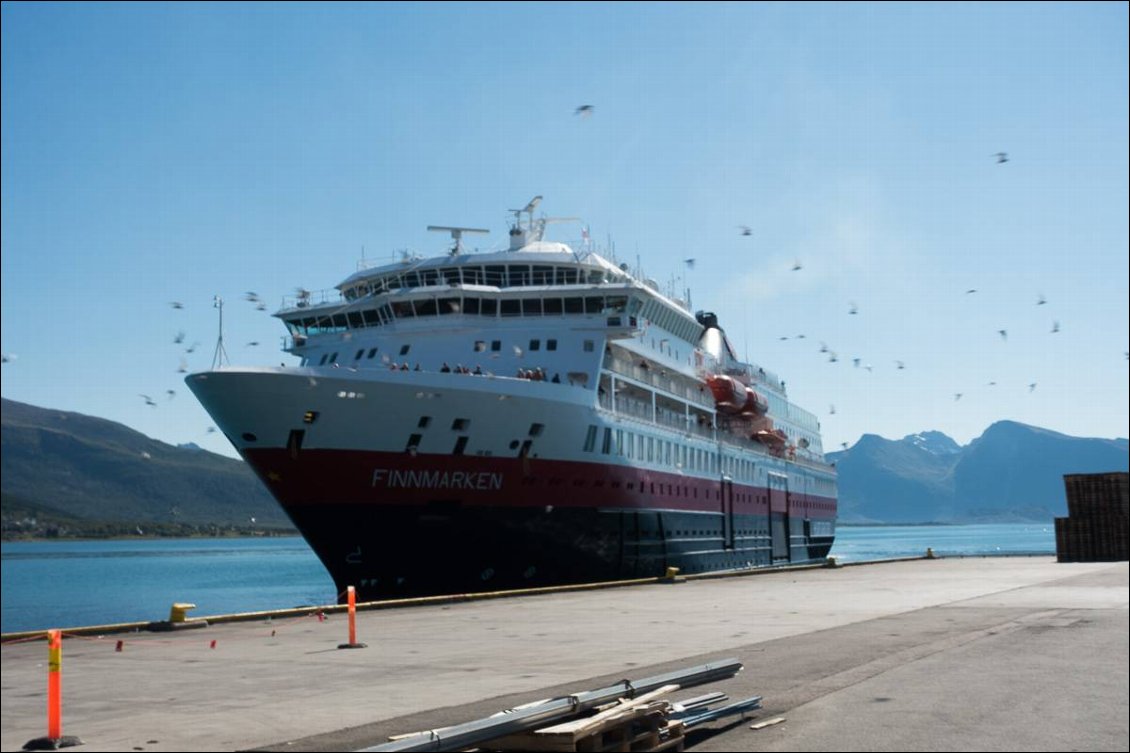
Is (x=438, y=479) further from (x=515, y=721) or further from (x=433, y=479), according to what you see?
(x=515, y=721)

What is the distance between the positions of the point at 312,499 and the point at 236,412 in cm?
301

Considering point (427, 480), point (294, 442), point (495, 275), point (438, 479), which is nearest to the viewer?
point (294, 442)

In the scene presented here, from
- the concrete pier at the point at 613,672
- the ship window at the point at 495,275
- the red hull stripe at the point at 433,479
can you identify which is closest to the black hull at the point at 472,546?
the red hull stripe at the point at 433,479

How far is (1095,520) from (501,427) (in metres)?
26.0

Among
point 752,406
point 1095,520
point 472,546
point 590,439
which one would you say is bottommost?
point 1095,520

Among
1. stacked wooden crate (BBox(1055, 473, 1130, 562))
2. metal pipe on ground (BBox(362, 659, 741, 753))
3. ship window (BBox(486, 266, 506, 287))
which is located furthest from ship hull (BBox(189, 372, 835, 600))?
metal pipe on ground (BBox(362, 659, 741, 753))

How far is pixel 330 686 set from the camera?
1166cm

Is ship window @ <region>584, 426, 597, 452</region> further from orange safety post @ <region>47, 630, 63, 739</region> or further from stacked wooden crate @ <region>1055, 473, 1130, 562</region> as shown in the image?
orange safety post @ <region>47, 630, 63, 739</region>

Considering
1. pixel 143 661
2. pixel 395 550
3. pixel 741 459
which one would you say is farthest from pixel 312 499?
pixel 741 459

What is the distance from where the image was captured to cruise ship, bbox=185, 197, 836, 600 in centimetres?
2770

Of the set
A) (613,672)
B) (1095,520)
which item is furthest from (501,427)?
(1095,520)

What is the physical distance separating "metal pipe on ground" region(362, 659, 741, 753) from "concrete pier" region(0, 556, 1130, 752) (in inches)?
28.4

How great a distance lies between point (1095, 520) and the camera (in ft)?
137

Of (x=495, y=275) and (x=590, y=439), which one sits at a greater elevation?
(x=495, y=275)
